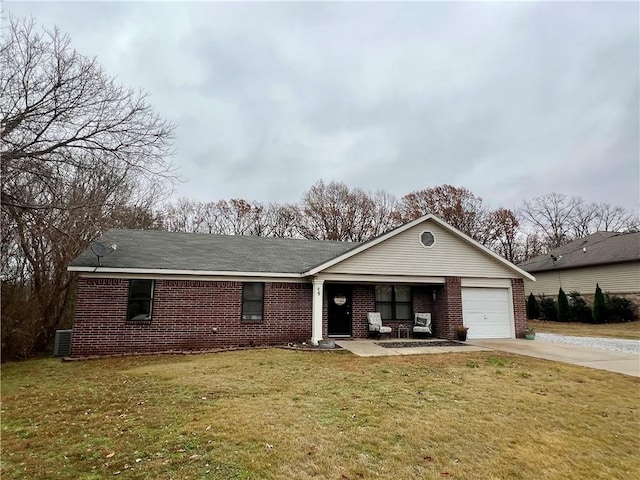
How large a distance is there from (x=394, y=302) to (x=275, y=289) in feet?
15.3

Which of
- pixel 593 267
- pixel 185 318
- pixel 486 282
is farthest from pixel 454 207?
pixel 185 318

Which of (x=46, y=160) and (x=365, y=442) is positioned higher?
(x=46, y=160)

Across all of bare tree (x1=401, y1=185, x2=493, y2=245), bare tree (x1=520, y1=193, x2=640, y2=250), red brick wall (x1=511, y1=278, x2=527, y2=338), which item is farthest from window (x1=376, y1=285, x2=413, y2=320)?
bare tree (x1=520, y1=193, x2=640, y2=250)

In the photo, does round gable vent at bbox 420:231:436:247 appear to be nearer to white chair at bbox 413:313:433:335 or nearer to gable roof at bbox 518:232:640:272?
white chair at bbox 413:313:433:335

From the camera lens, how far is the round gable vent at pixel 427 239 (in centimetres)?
1383

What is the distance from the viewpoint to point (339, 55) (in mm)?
13062

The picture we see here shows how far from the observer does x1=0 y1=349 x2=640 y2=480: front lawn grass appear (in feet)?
12.3

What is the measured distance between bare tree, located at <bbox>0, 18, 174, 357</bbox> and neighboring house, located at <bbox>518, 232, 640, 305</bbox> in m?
21.8

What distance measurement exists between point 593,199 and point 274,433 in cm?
4629

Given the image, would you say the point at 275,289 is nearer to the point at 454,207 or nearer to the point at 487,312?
the point at 487,312

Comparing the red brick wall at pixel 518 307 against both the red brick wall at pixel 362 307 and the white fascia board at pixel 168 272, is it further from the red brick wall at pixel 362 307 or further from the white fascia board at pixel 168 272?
the white fascia board at pixel 168 272

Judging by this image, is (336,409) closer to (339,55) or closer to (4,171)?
(4,171)

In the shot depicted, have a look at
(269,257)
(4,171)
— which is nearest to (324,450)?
(4,171)

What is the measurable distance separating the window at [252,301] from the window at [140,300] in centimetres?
284
